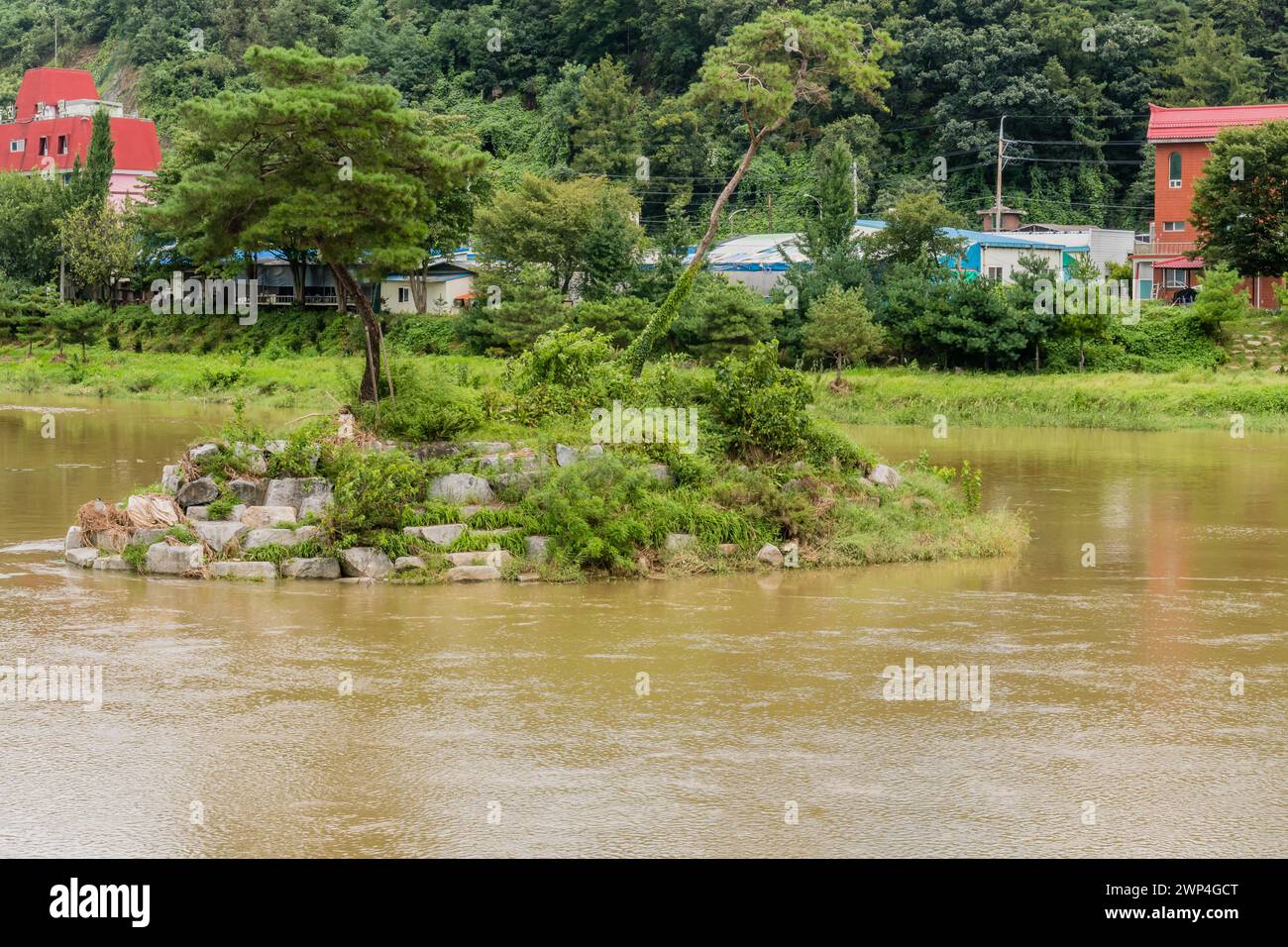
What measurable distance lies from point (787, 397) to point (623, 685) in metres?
7.94

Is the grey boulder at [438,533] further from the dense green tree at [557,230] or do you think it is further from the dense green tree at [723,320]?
the dense green tree at [557,230]

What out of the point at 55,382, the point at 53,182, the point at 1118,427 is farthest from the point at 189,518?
the point at 53,182

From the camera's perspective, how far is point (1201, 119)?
→ 5159cm

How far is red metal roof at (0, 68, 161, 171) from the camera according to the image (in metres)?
65.6

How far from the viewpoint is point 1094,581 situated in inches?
707

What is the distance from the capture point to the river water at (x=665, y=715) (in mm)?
9266

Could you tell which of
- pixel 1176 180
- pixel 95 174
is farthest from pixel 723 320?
pixel 95 174

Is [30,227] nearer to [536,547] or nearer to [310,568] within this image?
[310,568]

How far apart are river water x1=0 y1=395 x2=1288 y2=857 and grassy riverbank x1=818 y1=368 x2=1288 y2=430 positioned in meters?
18.6

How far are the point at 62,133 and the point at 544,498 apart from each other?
5787cm

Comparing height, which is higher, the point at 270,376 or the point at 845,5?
the point at 845,5

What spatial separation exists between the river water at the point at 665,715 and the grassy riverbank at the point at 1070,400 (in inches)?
734

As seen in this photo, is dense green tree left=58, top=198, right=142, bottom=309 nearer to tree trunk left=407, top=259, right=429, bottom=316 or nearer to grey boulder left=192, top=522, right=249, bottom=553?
tree trunk left=407, top=259, right=429, bottom=316
